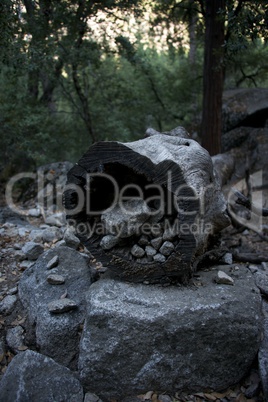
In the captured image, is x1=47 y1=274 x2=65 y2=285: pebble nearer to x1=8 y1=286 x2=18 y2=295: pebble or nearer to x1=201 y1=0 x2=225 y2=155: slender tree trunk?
x1=8 y1=286 x2=18 y2=295: pebble

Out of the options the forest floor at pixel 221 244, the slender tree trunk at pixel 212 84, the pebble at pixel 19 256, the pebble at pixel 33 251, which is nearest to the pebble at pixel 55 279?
the forest floor at pixel 221 244

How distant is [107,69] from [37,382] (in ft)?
28.6

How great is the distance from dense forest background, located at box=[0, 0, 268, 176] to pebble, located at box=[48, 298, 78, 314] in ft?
9.71

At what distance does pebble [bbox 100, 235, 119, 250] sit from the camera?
299cm

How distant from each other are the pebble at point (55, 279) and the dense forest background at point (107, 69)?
2.86 m

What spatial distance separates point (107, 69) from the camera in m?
9.74

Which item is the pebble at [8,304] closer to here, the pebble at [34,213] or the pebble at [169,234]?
the pebble at [169,234]

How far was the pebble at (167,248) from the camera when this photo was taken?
2.84 m

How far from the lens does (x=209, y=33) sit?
20.8ft

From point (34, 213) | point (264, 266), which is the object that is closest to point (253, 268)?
point (264, 266)

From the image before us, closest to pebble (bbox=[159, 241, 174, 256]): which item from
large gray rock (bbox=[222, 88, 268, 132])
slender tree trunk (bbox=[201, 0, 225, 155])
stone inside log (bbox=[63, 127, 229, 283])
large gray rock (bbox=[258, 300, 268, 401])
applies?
stone inside log (bbox=[63, 127, 229, 283])

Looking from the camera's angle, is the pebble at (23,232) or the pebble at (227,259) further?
the pebble at (23,232)

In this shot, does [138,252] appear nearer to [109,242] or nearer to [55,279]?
[109,242]

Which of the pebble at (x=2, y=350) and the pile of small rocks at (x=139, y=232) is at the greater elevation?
the pile of small rocks at (x=139, y=232)
